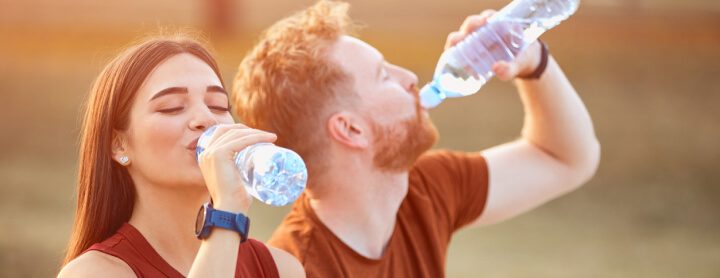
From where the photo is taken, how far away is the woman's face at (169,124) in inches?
64.7

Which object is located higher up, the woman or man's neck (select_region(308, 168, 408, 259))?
the woman

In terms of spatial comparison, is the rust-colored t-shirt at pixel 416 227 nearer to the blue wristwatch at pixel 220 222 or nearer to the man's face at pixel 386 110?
the man's face at pixel 386 110

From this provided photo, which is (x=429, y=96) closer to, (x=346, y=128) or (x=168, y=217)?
(x=346, y=128)

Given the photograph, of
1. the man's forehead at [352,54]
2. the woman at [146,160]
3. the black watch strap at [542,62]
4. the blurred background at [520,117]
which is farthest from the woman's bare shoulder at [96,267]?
the blurred background at [520,117]

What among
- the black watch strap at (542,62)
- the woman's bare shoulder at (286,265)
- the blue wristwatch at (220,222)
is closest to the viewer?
the blue wristwatch at (220,222)

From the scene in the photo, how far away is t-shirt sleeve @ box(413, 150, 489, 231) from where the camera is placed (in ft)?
7.68

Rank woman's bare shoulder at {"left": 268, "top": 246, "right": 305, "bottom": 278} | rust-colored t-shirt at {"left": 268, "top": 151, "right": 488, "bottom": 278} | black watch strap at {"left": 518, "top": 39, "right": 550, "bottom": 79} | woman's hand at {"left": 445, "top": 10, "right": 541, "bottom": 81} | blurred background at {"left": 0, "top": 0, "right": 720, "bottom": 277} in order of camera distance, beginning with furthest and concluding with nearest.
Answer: blurred background at {"left": 0, "top": 0, "right": 720, "bottom": 277} → black watch strap at {"left": 518, "top": 39, "right": 550, "bottom": 79} → woman's hand at {"left": 445, "top": 10, "right": 541, "bottom": 81} → rust-colored t-shirt at {"left": 268, "top": 151, "right": 488, "bottom": 278} → woman's bare shoulder at {"left": 268, "top": 246, "right": 305, "bottom": 278}

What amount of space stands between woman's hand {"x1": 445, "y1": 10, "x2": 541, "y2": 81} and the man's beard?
0.19 metres

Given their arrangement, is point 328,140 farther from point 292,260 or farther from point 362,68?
point 292,260

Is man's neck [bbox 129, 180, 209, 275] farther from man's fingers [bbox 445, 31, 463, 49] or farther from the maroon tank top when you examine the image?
man's fingers [bbox 445, 31, 463, 49]

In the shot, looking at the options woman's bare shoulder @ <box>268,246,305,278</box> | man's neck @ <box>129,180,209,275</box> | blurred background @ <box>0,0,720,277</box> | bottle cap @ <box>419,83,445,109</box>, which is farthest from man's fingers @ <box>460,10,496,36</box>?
blurred background @ <box>0,0,720,277</box>

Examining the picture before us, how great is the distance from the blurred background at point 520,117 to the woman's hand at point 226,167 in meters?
2.31

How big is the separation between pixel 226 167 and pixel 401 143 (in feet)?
2.21

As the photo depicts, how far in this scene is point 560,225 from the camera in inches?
175
